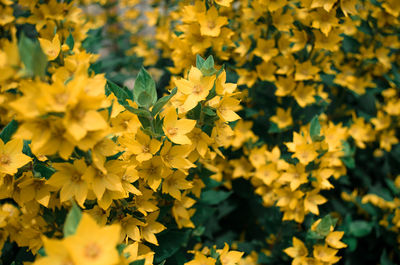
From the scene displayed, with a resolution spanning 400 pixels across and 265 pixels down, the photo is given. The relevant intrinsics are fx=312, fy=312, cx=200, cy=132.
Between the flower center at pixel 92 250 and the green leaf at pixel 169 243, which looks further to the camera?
the green leaf at pixel 169 243

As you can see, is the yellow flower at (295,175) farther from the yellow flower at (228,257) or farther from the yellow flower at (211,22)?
the yellow flower at (211,22)

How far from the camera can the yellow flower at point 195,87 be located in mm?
1522

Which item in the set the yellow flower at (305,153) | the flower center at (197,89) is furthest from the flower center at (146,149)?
the yellow flower at (305,153)

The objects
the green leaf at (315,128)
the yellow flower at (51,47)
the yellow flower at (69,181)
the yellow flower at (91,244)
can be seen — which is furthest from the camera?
the green leaf at (315,128)

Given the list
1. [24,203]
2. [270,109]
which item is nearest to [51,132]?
[24,203]

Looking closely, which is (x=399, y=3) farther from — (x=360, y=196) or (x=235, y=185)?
(x=235, y=185)

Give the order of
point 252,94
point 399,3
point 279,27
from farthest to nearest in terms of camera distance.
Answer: point 252,94, point 399,3, point 279,27

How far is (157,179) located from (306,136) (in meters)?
1.14

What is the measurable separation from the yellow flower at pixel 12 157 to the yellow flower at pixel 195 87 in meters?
0.82

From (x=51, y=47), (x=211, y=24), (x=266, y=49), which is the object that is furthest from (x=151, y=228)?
(x=266, y=49)

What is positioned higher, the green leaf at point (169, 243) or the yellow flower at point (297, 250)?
the green leaf at point (169, 243)

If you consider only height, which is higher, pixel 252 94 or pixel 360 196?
pixel 252 94

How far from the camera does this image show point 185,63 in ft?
7.45

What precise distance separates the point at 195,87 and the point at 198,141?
0.29 m
